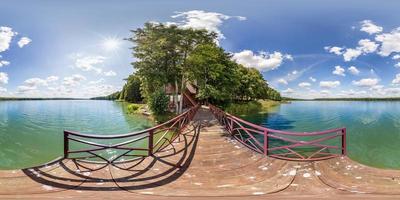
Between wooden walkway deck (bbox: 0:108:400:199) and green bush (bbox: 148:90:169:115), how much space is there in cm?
1694

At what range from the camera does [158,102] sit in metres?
23.5

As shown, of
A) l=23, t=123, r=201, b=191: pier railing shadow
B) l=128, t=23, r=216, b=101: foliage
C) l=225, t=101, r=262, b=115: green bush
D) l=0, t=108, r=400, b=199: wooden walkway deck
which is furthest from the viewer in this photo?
l=225, t=101, r=262, b=115: green bush

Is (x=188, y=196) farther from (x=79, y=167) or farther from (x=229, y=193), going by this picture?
(x=79, y=167)

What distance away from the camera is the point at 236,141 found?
31.0 ft

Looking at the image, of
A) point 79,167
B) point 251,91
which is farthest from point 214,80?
point 79,167

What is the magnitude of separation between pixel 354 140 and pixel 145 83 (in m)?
19.0

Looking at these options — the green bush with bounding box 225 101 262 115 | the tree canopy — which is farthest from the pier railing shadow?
the green bush with bounding box 225 101 262 115

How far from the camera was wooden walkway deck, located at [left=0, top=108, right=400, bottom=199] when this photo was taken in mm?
4652

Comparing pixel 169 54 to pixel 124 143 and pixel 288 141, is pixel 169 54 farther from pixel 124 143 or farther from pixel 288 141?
pixel 124 143

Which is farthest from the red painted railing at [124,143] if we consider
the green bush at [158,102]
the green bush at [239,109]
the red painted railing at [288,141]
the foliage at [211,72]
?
the green bush at [239,109]

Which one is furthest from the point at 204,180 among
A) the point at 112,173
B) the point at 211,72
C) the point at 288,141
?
the point at 211,72

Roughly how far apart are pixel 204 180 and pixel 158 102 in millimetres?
18626

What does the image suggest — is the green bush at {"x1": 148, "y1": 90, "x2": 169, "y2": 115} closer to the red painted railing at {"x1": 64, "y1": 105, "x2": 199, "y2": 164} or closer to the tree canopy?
the tree canopy

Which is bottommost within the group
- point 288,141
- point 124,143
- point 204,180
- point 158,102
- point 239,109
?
point 288,141
